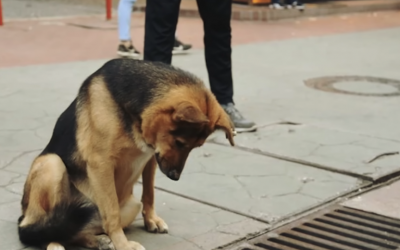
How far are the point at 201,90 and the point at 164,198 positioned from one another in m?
1.04

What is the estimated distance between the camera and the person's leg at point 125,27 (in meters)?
7.77

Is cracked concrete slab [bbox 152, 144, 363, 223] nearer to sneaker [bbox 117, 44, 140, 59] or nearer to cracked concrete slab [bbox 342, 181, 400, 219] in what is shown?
cracked concrete slab [bbox 342, 181, 400, 219]

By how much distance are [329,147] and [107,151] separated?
2243mm

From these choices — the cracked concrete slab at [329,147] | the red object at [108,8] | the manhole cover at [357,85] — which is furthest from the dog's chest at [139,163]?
the red object at [108,8]

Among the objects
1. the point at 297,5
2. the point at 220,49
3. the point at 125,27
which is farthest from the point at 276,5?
the point at 220,49

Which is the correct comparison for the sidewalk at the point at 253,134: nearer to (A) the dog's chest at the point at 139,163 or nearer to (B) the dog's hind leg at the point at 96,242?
(B) the dog's hind leg at the point at 96,242

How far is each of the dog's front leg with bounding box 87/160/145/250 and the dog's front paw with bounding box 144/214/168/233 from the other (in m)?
0.24

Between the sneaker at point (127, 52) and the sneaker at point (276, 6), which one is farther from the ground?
the sneaker at point (127, 52)

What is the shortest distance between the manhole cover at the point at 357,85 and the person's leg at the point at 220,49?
68.9 inches

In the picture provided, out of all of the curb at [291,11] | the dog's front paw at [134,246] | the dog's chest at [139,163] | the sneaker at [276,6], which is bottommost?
the curb at [291,11]

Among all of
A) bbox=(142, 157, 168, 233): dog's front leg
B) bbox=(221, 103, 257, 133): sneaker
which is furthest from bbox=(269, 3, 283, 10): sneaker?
bbox=(142, 157, 168, 233): dog's front leg

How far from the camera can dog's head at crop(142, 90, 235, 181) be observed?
2660 millimetres

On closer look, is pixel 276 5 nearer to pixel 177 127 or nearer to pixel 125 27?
pixel 125 27

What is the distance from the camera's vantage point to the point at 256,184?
401 cm
